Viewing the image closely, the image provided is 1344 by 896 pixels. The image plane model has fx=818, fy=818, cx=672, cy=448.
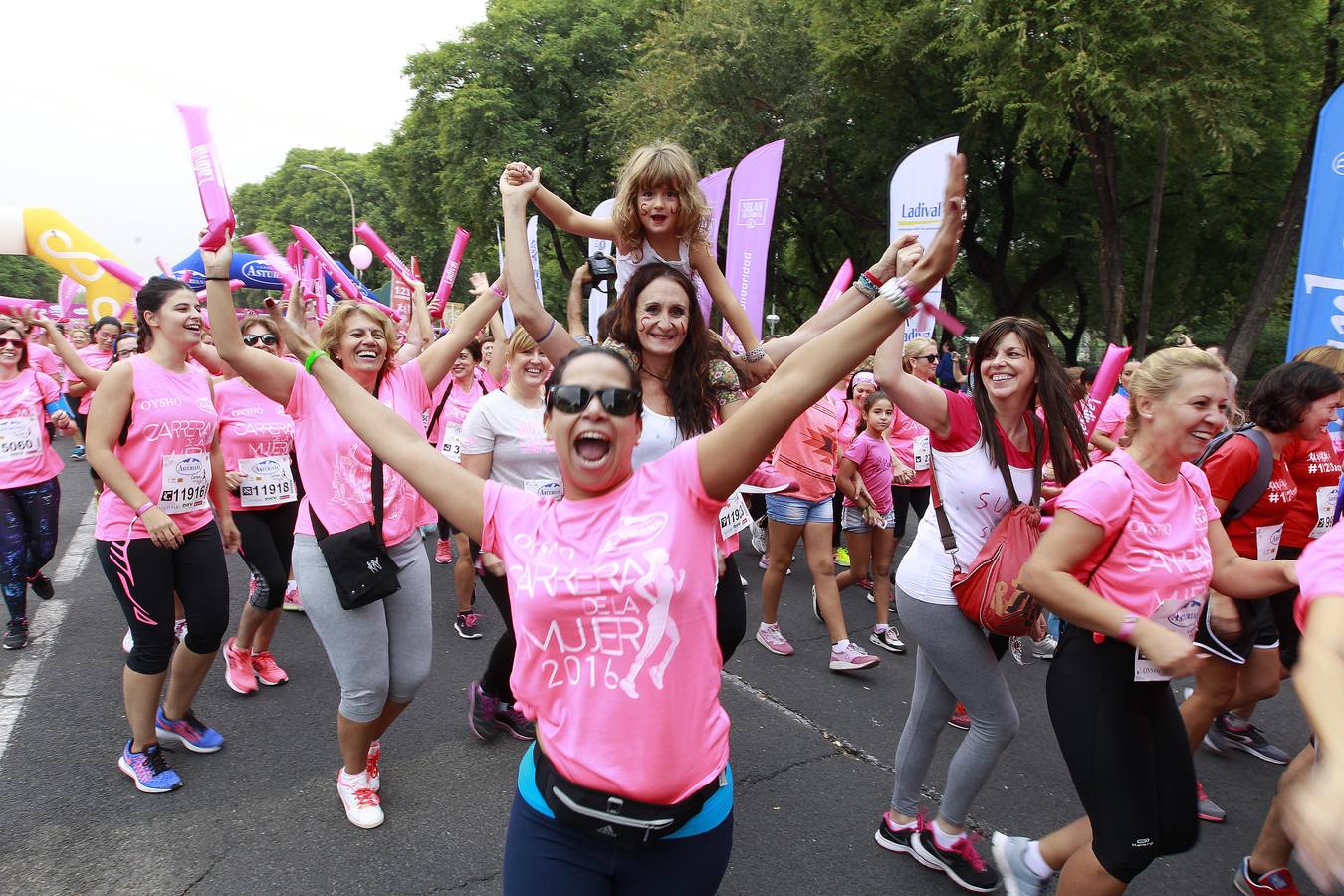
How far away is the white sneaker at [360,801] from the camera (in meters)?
3.26

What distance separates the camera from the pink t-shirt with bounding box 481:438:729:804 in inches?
66.0

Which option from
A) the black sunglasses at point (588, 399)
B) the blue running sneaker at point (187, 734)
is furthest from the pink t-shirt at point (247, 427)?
the black sunglasses at point (588, 399)

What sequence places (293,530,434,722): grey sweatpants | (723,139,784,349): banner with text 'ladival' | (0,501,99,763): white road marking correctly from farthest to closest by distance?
(723,139,784,349): banner with text 'ladival'
(0,501,99,763): white road marking
(293,530,434,722): grey sweatpants

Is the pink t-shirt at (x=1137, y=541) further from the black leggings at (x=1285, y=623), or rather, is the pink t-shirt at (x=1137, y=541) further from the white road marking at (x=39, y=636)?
the white road marking at (x=39, y=636)

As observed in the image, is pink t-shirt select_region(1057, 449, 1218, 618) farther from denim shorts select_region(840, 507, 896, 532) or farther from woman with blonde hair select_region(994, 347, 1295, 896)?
denim shorts select_region(840, 507, 896, 532)

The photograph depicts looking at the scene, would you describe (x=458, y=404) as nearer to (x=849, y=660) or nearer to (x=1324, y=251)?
(x=849, y=660)

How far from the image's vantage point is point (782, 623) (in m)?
5.85

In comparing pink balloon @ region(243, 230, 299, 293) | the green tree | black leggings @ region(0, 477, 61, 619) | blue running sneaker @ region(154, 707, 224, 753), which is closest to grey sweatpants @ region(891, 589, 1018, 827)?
pink balloon @ region(243, 230, 299, 293)

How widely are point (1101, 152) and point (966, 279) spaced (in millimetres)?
11861

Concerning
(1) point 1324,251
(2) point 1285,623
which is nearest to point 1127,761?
(2) point 1285,623

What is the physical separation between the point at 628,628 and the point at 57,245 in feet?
62.9

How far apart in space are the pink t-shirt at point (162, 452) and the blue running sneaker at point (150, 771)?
961mm

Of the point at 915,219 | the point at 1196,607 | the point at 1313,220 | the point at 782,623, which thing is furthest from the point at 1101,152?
the point at 1196,607

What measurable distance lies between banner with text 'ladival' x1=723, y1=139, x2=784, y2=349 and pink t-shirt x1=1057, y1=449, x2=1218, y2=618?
21.5 ft
